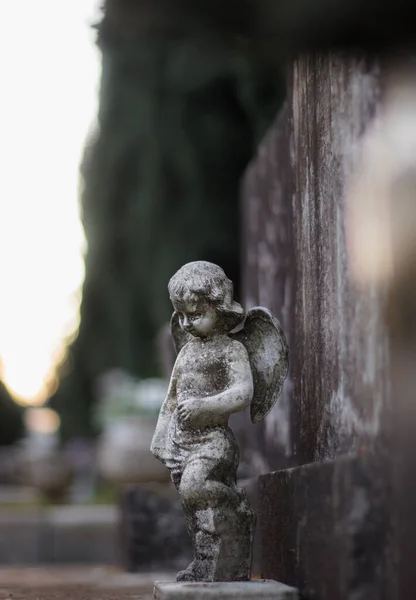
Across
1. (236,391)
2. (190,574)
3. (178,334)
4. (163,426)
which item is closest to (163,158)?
(178,334)

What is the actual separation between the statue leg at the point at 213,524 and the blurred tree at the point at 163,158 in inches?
257

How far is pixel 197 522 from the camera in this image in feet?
13.2

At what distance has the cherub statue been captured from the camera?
400 cm

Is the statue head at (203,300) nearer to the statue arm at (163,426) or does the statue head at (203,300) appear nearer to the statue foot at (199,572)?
the statue arm at (163,426)

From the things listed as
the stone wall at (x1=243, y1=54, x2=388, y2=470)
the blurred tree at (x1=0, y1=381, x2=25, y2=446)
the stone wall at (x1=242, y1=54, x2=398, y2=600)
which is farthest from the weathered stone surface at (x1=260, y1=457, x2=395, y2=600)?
the blurred tree at (x1=0, y1=381, x2=25, y2=446)

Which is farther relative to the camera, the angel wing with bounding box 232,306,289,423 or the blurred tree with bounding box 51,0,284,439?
the blurred tree with bounding box 51,0,284,439

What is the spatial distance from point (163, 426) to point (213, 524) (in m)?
0.47

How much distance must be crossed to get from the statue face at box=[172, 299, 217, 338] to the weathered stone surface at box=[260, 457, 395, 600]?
0.69 metres

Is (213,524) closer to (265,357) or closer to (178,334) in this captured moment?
(265,357)

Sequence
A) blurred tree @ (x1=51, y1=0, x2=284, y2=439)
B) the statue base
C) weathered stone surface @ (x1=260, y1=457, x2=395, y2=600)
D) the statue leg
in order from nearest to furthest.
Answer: weathered stone surface @ (x1=260, y1=457, x2=395, y2=600), the statue base, the statue leg, blurred tree @ (x1=51, y1=0, x2=284, y2=439)

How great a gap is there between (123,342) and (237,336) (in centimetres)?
1294

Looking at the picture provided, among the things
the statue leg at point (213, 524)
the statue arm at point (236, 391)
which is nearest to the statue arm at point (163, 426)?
the statue leg at point (213, 524)

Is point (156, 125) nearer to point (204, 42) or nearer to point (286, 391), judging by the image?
point (204, 42)

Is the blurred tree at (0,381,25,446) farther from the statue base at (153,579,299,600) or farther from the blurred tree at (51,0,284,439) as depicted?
the statue base at (153,579,299,600)
